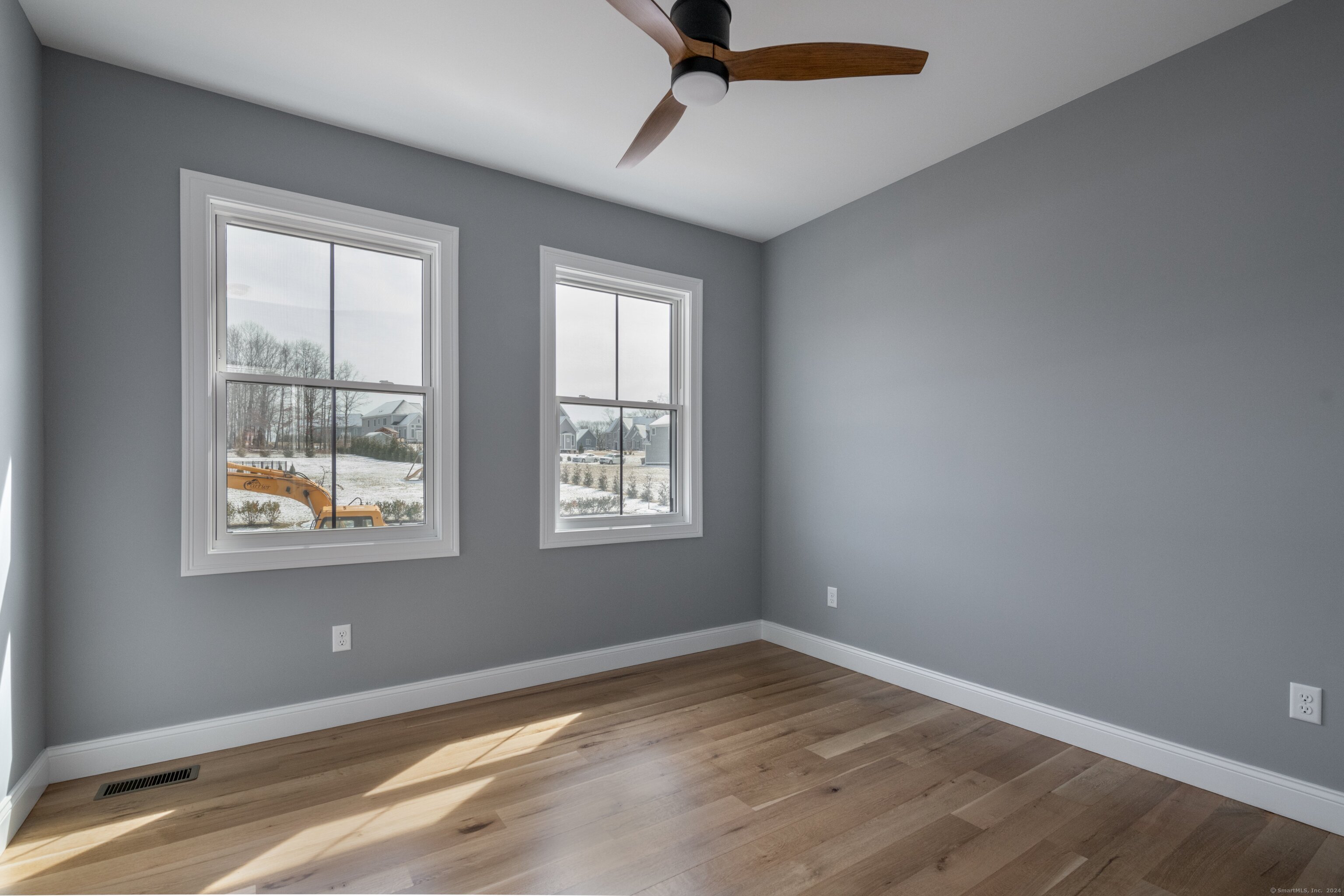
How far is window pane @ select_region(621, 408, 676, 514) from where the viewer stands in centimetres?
393

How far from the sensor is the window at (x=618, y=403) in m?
3.55

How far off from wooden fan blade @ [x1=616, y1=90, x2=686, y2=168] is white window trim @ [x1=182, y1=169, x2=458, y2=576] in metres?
1.10

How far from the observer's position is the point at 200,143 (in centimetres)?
263

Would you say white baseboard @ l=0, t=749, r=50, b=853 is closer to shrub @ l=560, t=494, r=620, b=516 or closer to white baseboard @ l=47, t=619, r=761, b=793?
white baseboard @ l=47, t=619, r=761, b=793

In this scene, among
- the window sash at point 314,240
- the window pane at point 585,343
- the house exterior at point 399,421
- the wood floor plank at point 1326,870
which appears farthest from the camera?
the window pane at point 585,343

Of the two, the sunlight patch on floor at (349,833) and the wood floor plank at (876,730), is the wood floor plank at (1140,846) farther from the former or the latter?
the sunlight patch on floor at (349,833)

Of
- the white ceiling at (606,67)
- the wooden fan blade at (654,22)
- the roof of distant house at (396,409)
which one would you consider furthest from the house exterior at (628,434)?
the wooden fan blade at (654,22)

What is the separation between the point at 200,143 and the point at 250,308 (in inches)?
26.3

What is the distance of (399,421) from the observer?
3.12 m

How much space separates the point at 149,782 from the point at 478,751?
3.82 ft

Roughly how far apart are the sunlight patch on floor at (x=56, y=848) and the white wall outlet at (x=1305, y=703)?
380cm

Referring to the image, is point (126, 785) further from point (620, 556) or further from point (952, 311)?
point (952, 311)

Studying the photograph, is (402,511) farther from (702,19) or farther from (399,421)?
(702,19)

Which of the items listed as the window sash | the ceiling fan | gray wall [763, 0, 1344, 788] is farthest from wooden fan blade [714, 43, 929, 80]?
the window sash
